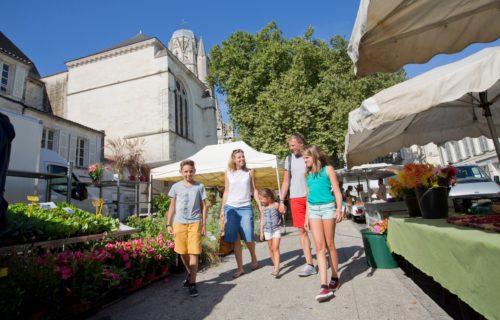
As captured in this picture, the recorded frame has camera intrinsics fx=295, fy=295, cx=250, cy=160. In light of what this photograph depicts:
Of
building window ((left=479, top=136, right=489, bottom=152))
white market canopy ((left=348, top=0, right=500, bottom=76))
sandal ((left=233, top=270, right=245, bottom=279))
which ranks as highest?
building window ((left=479, top=136, right=489, bottom=152))

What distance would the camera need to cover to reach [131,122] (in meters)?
24.3

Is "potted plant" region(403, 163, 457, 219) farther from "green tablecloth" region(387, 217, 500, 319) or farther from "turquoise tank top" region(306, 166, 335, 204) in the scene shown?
"turquoise tank top" region(306, 166, 335, 204)

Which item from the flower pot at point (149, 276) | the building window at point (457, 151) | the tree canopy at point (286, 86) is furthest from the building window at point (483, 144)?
the flower pot at point (149, 276)

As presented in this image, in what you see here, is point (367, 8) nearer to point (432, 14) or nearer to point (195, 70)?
point (432, 14)

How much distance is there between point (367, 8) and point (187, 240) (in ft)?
10.4

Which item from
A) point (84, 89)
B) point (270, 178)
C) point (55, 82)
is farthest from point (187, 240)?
point (55, 82)

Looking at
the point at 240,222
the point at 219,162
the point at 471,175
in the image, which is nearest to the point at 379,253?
the point at 240,222

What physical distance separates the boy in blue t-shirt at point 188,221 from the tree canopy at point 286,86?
12072 millimetres

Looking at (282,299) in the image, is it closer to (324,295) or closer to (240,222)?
(324,295)

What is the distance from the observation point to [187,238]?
3.82m

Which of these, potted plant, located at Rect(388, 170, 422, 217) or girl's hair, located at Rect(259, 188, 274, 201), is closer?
potted plant, located at Rect(388, 170, 422, 217)

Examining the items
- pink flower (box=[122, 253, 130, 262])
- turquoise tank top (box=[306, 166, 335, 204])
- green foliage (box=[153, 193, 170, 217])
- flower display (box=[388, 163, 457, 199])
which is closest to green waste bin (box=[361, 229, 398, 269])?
flower display (box=[388, 163, 457, 199])

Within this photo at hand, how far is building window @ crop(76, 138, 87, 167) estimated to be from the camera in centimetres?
1845

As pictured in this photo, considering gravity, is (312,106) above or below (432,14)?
above
